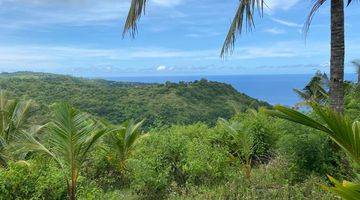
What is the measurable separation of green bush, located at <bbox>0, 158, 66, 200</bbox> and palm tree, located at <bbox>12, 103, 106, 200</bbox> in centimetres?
15

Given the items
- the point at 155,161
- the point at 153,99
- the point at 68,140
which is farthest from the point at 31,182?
the point at 153,99

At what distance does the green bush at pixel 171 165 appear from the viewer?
8.55 metres

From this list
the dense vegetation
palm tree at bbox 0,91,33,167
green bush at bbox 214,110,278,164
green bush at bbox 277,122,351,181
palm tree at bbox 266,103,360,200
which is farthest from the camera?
green bush at bbox 214,110,278,164

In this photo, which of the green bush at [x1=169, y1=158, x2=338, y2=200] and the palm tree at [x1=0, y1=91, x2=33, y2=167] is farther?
the palm tree at [x1=0, y1=91, x2=33, y2=167]

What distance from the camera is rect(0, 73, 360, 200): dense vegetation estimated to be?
6.85 metres

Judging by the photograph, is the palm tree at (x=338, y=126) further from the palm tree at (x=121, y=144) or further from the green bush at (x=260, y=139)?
the green bush at (x=260, y=139)

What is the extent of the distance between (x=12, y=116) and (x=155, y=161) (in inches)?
180

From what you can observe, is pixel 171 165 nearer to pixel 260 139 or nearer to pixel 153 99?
pixel 260 139

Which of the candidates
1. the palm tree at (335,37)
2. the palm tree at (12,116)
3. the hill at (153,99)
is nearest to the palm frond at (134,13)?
the palm tree at (335,37)

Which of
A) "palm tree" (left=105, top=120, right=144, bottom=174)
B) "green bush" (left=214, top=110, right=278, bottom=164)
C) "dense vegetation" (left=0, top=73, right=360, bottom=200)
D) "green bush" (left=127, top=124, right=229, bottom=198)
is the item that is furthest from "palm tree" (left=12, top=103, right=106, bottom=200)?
"green bush" (left=214, top=110, right=278, bottom=164)

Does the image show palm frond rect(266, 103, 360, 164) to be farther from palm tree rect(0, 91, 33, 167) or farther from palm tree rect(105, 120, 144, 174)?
palm tree rect(0, 91, 33, 167)

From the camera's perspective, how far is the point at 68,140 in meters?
6.83

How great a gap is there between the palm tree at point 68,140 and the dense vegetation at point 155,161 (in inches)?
0.6

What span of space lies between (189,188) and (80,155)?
2255 millimetres
